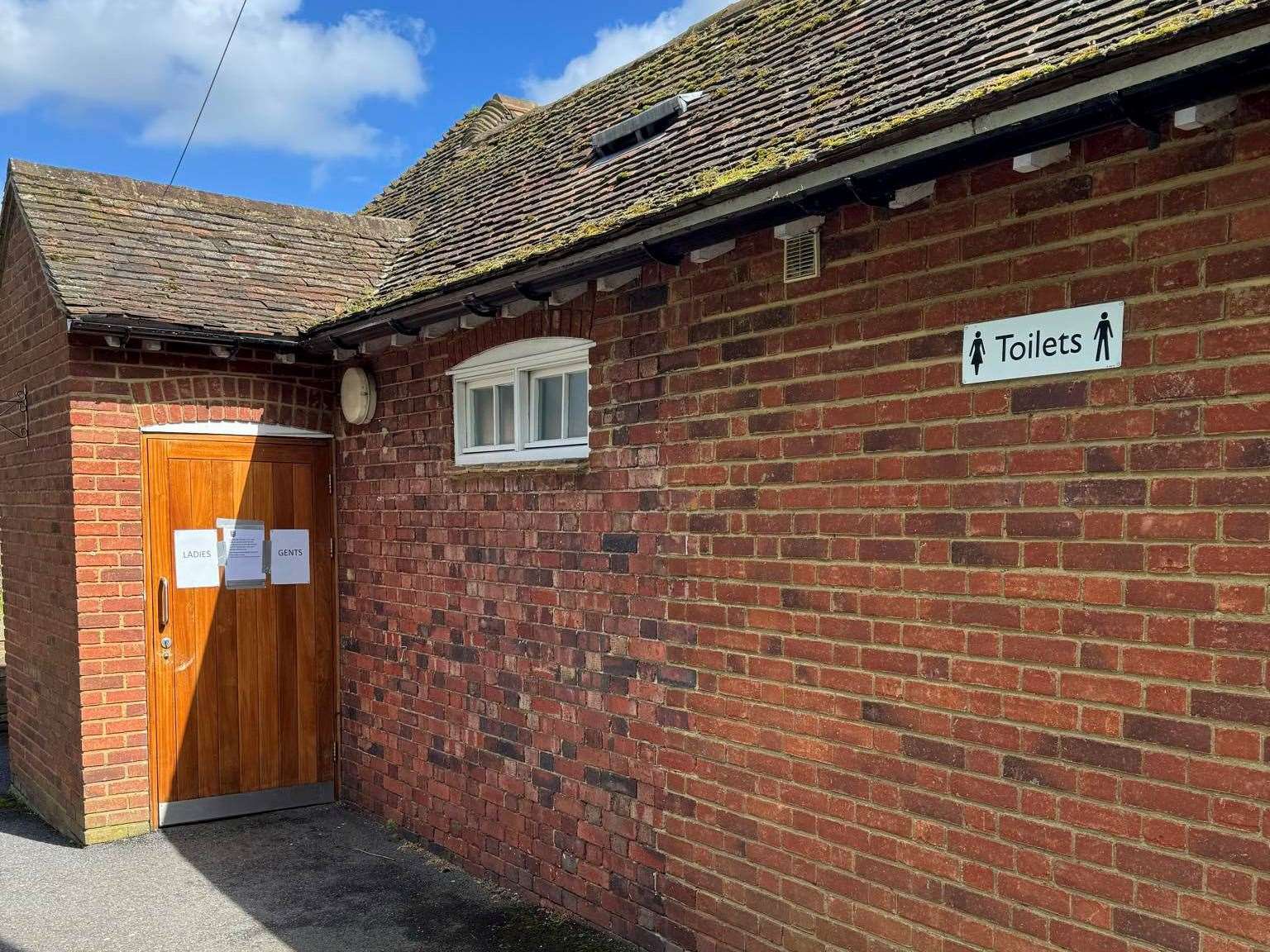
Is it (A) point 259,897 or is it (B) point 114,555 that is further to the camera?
(B) point 114,555

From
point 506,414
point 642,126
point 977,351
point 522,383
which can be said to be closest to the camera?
point 977,351

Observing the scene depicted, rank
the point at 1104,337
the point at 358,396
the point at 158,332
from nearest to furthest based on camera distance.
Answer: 1. the point at 1104,337
2. the point at 158,332
3. the point at 358,396

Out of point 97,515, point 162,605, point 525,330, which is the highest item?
point 525,330

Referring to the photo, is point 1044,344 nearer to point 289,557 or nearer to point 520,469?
point 520,469

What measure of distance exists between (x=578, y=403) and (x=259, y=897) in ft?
11.3

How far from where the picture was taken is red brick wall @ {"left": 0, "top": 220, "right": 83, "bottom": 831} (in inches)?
267

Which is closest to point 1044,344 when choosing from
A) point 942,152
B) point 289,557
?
point 942,152

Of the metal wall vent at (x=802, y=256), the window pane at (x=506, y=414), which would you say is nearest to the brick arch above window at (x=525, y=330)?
the window pane at (x=506, y=414)

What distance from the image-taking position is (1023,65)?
331 cm

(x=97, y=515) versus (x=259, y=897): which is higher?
(x=97, y=515)

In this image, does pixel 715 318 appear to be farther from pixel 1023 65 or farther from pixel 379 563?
pixel 379 563

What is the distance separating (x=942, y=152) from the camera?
307 centimetres

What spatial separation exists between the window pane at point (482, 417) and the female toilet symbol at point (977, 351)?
333 cm

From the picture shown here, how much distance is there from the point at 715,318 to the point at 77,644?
5046 mm
